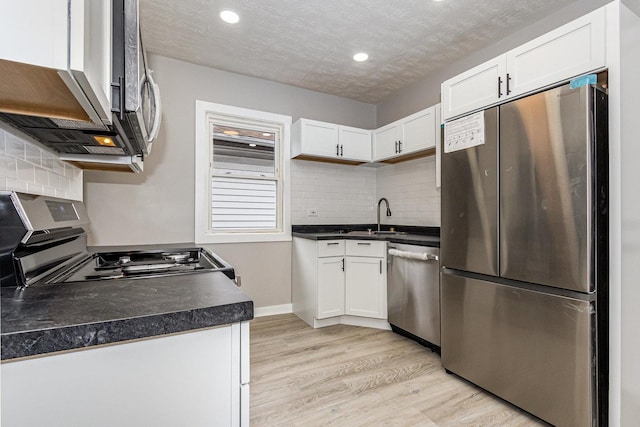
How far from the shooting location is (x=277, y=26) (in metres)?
2.57

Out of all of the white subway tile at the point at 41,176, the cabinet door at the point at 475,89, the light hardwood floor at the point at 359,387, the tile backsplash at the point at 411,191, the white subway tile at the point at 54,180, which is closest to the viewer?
the white subway tile at the point at 41,176

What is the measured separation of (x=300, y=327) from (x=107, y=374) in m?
2.65

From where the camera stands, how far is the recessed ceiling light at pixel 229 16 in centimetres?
239

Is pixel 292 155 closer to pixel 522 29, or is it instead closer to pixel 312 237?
pixel 312 237

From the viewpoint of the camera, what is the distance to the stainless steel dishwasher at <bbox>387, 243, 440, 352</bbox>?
2.56 m

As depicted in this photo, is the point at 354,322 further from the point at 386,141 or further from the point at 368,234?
the point at 386,141

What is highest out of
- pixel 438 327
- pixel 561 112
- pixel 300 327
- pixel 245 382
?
pixel 561 112

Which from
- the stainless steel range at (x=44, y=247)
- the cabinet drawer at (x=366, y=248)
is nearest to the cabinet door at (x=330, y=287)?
the cabinet drawer at (x=366, y=248)

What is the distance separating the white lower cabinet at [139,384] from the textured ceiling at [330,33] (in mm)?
2379

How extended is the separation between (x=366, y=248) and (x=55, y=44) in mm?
2855

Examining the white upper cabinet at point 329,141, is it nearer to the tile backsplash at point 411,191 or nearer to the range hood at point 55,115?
the tile backsplash at point 411,191

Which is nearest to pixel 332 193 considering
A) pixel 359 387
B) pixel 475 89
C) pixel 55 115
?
pixel 475 89

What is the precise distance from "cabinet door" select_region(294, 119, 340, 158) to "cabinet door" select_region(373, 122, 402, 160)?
1.60 ft

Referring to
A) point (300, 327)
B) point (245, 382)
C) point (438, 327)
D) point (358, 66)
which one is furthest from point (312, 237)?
point (245, 382)
